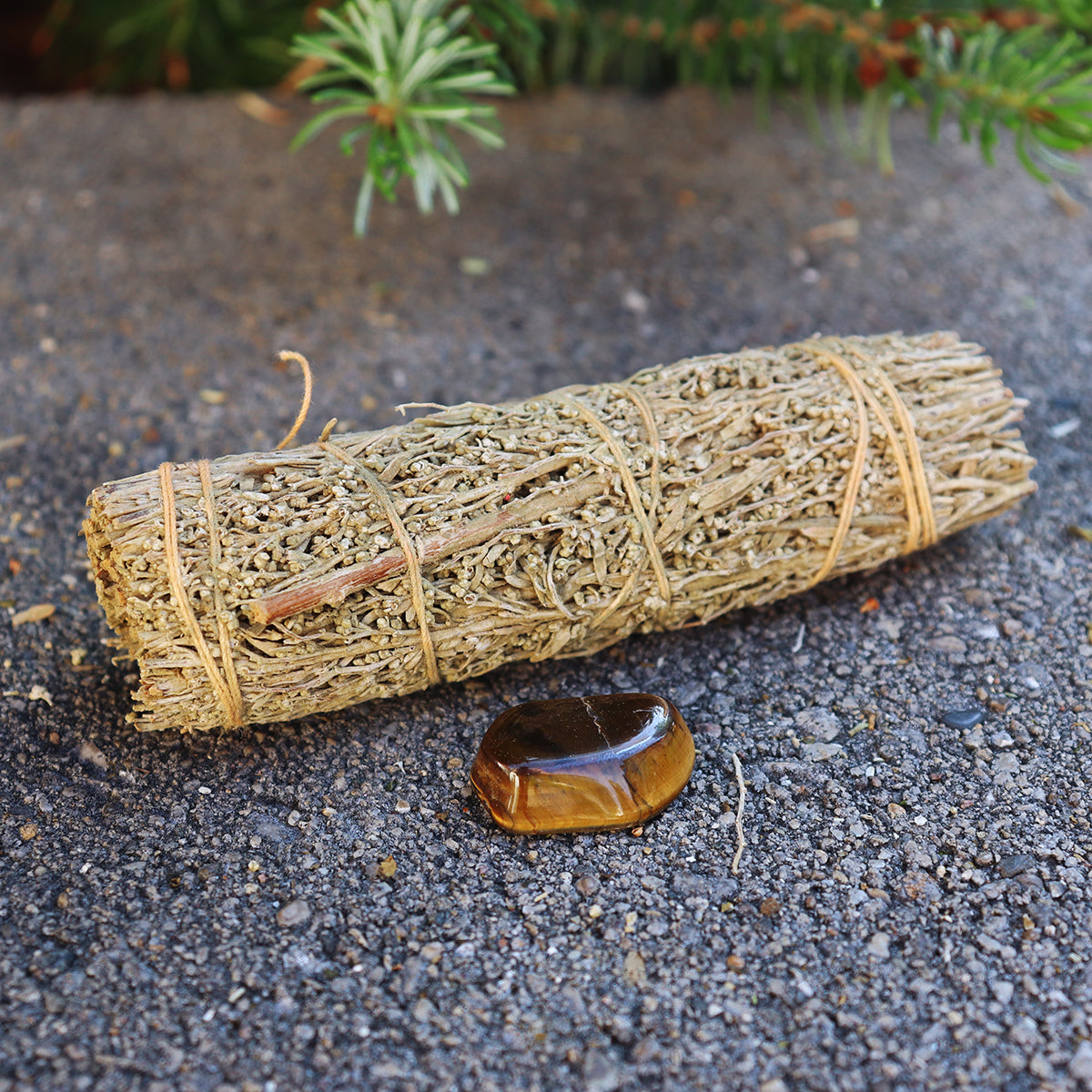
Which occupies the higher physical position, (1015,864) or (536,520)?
(536,520)

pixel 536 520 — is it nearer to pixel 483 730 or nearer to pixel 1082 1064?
pixel 483 730

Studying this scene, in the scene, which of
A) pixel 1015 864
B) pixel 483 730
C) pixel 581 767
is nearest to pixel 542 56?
pixel 483 730

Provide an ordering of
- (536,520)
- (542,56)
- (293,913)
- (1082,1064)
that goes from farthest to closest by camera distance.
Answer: (542,56) → (536,520) → (293,913) → (1082,1064)

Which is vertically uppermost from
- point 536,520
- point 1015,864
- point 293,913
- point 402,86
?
point 402,86

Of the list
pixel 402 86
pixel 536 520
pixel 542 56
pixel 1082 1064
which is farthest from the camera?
pixel 542 56

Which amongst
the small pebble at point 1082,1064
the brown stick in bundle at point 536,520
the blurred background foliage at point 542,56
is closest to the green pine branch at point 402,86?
the blurred background foliage at point 542,56

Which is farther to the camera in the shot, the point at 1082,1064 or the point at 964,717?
the point at 964,717

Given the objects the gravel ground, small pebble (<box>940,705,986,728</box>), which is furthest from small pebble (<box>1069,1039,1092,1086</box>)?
small pebble (<box>940,705,986,728</box>)
